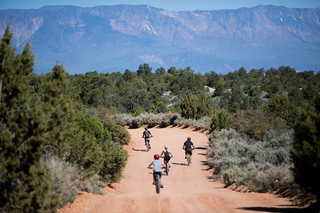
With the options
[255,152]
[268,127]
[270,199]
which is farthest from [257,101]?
[270,199]

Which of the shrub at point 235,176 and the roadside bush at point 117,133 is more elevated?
the roadside bush at point 117,133

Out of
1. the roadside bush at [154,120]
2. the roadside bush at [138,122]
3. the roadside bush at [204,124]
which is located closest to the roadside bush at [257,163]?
the roadside bush at [204,124]

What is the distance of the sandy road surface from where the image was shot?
9102 mm

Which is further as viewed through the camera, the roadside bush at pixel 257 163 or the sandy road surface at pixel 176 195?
A: the roadside bush at pixel 257 163

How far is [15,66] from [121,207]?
186 inches

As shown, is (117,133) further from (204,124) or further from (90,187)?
(90,187)

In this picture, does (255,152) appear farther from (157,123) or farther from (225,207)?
(157,123)

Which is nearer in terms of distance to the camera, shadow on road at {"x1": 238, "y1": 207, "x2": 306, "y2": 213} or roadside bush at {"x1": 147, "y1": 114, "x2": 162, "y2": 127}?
shadow on road at {"x1": 238, "y1": 207, "x2": 306, "y2": 213}

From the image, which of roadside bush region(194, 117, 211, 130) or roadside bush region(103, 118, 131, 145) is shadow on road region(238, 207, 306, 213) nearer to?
roadside bush region(103, 118, 131, 145)

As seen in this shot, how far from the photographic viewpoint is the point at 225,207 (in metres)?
9.14

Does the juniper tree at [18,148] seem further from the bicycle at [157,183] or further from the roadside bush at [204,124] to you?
the roadside bush at [204,124]

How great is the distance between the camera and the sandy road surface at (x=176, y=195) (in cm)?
910

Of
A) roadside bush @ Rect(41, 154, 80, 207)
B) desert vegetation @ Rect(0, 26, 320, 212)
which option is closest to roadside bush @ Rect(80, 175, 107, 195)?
desert vegetation @ Rect(0, 26, 320, 212)

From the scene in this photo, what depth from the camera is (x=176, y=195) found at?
11547 millimetres
